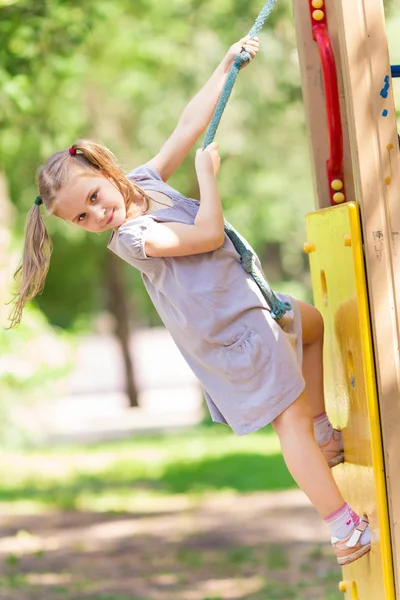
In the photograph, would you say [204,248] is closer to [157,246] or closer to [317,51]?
[157,246]

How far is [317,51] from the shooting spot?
12.3 feet

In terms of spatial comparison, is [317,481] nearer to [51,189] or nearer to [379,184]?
[379,184]

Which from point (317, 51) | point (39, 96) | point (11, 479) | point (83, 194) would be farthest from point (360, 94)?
point (11, 479)

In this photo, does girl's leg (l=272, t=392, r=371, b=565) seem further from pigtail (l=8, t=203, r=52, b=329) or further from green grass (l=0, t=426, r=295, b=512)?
green grass (l=0, t=426, r=295, b=512)

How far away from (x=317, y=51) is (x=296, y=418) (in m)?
1.42

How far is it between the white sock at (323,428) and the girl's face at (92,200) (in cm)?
95

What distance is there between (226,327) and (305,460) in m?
0.43

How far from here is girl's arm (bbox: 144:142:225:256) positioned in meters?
2.92

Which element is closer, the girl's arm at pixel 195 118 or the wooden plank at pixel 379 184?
the wooden plank at pixel 379 184

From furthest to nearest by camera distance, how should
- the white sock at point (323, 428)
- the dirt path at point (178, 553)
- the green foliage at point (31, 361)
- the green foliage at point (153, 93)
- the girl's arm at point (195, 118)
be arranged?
the green foliage at point (31, 361)
the green foliage at point (153, 93)
the dirt path at point (178, 553)
the white sock at point (323, 428)
the girl's arm at point (195, 118)

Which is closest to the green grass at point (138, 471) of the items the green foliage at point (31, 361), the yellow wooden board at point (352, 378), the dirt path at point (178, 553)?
the dirt path at point (178, 553)

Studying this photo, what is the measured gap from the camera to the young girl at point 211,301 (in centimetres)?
296

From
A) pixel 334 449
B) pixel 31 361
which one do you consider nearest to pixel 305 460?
pixel 334 449

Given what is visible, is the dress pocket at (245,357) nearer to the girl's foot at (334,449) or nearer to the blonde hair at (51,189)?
the blonde hair at (51,189)
